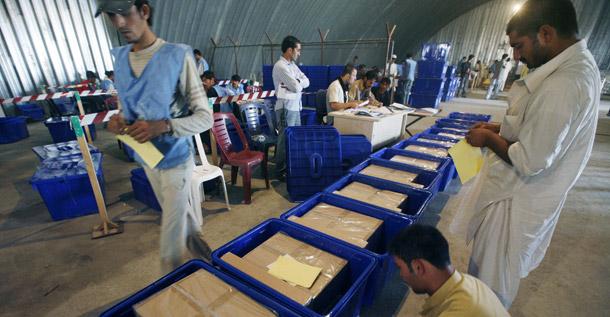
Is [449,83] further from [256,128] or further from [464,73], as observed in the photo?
[256,128]

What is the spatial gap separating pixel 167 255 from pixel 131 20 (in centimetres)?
128

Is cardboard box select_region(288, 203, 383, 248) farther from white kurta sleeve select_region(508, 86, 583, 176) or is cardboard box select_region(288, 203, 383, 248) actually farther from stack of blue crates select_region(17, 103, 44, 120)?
stack of blue crates select_region(17, 103, 44, 120)

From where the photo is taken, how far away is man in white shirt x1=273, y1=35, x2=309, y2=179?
369cm

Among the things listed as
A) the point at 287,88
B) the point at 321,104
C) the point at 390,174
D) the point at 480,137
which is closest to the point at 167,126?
the point at 480,137

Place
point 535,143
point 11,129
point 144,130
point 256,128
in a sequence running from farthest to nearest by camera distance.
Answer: point 11,129 < point 256,128 < point 144,130 < point 535,143

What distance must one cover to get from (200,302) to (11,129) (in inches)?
309

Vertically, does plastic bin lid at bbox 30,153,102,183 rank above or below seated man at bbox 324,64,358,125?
below

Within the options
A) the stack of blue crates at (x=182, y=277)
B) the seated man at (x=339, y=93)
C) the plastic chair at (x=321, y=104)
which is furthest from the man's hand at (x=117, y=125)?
the plastic chair at (x=321, y=104)

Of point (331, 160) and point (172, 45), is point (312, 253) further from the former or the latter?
point (331, 160)

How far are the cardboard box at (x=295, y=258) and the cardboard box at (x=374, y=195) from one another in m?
0.68

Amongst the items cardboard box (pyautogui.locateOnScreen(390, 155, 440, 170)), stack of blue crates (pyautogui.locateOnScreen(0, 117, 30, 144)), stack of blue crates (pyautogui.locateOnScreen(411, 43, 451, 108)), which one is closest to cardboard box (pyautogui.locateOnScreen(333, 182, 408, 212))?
cardboard box (pyautogui.locateOnScreen(390, 155, 440, 170))

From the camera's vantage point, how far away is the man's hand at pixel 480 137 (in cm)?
136

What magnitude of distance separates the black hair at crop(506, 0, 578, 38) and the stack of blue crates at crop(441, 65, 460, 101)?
444 inches

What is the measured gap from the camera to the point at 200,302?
102 cm
